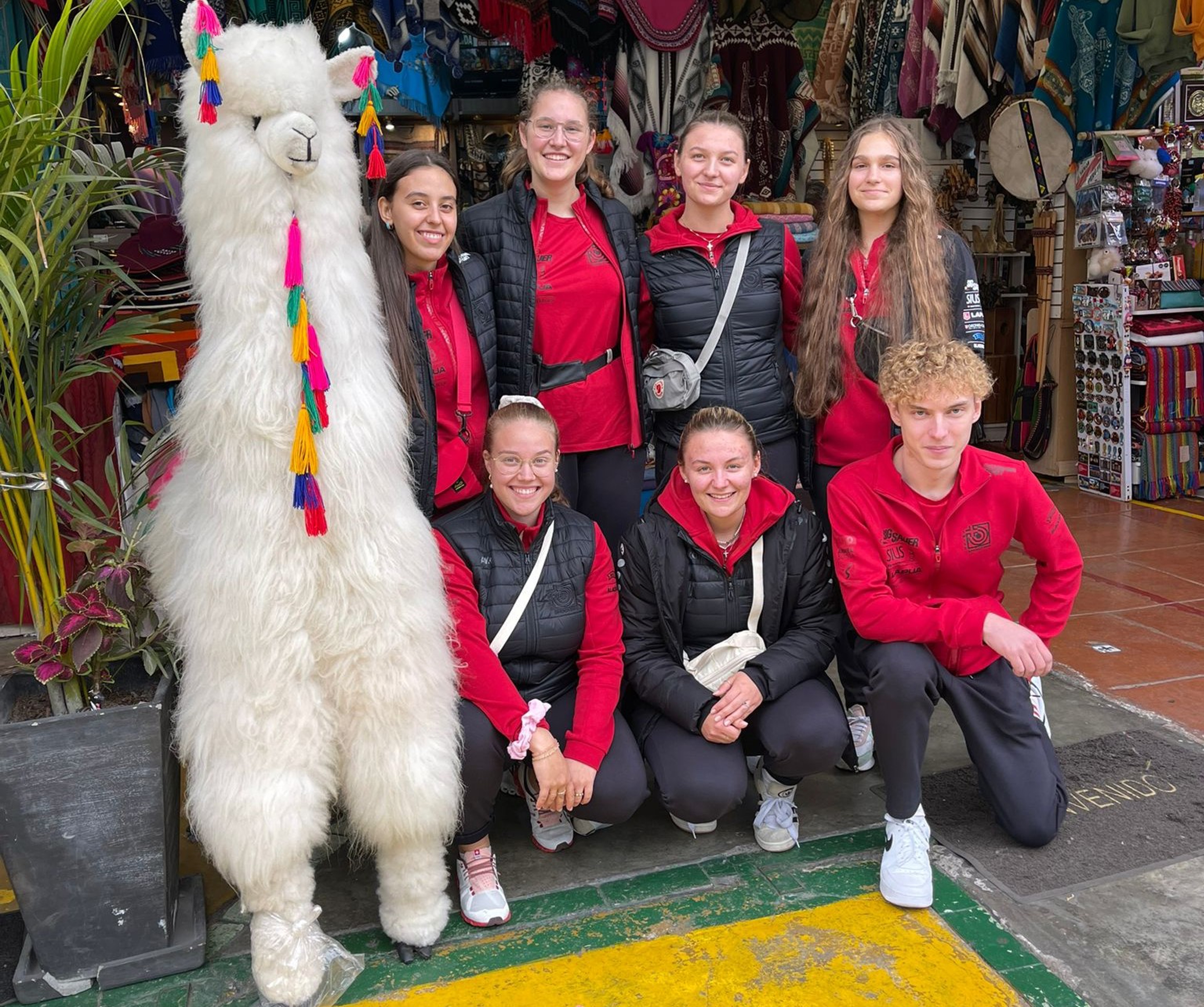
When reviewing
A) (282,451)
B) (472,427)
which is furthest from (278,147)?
(472,427)

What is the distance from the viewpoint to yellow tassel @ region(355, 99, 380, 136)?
2.13 meters

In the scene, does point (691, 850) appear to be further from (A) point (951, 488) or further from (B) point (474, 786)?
(A) point (951, 488)

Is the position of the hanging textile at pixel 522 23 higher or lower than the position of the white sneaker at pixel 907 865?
higher

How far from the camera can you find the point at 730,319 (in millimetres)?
2791

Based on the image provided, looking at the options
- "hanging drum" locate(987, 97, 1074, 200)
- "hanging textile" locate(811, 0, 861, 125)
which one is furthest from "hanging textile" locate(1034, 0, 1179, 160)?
"hanging textile" locate(811, 0, 861, 125)

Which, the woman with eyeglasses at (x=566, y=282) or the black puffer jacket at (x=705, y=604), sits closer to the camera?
the black puffer jacket at (x=705, y=604)

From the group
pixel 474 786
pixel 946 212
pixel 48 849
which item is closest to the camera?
pixel 48 849

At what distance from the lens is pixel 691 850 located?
2.52 m

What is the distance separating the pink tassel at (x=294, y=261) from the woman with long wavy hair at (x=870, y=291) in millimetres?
1406

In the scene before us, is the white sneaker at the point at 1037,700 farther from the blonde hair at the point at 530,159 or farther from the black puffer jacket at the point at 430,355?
the blonde hair at the point at 530,159

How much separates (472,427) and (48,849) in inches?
50.5

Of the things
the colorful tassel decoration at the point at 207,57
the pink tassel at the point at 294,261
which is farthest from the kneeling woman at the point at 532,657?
the colorful tassel decoration at the point at 207,57

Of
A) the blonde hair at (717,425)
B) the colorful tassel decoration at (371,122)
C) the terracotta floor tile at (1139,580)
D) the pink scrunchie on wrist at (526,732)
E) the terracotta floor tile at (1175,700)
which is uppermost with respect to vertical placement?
the colorful tassel decoration at (371,122)

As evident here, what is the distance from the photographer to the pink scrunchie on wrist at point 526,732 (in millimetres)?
2311
